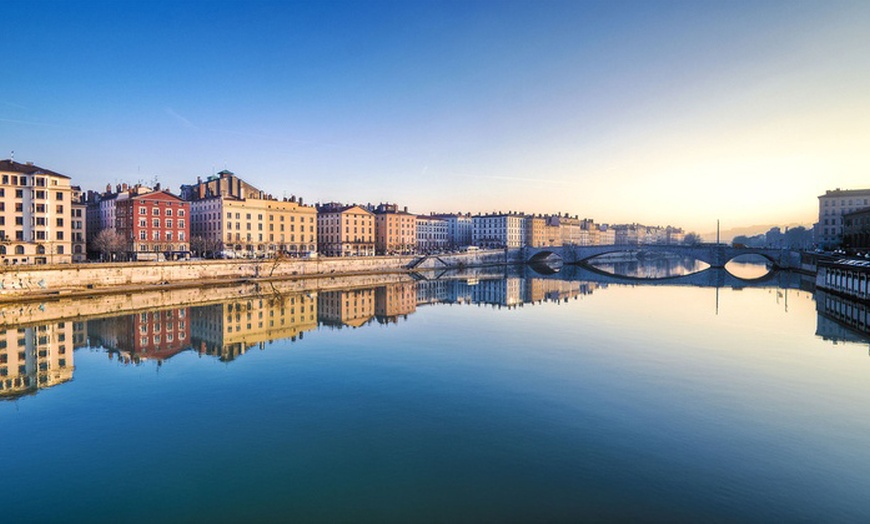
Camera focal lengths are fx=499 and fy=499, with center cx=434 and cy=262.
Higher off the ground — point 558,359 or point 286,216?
point 286,216

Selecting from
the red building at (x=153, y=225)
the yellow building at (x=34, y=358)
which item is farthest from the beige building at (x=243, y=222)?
the yellow building at (x=34, y=358)

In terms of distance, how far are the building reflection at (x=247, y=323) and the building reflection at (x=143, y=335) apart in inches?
29.6

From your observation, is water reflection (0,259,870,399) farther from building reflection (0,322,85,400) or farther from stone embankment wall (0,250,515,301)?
stone embankment wall (0,250,515,301)

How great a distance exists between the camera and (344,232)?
84125mm

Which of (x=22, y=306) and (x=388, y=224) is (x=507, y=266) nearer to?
(x=388, y=224)

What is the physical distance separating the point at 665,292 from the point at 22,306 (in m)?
49.8

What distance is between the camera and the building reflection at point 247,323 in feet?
76.1

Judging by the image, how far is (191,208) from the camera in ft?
235

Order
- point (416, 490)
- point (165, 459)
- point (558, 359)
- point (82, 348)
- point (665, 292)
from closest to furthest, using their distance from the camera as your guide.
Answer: point (416, 490)
point (165, 459)
point (558, 359)
point (82, 348)
point (665, 292)

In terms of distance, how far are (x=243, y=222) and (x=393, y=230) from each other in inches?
1318

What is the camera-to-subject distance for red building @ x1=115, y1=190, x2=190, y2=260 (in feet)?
182

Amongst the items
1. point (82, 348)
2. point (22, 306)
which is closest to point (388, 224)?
point (22, 306)

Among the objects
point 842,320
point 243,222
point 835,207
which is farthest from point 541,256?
point 842,320

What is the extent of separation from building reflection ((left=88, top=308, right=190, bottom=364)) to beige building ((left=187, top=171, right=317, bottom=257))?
108 ft
